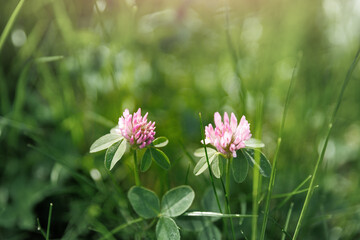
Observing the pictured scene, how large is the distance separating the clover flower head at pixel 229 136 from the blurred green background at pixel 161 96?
0.24 m

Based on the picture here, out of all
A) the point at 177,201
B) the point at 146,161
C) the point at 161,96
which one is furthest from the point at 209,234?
the point at 161,96

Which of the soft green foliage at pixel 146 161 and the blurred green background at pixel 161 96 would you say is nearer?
the soft green foliage at pixel 146 161

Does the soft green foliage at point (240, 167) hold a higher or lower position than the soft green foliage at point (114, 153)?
lower

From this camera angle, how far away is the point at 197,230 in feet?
2.87

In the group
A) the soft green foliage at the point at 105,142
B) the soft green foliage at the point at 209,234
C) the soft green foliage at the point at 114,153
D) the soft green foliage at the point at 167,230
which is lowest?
the soft green foliage at the point at 209,234

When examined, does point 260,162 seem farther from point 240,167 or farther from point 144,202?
point 144,202

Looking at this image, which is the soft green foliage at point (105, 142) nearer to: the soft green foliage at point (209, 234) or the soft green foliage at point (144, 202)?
the soft green foliage at point (144, 202)

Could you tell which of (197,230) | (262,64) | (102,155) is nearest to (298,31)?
(262,64)

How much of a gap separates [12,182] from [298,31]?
1.43 metres

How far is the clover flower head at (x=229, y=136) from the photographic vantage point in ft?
2.38

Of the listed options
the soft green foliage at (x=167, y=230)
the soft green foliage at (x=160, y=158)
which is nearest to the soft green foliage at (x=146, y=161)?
the soft green foliage at (x=160, y=158)

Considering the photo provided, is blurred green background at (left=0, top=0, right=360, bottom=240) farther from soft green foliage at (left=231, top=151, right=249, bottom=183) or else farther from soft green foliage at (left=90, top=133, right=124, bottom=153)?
soft green foliage at (left=231, top=151, right=249, bottom=183)

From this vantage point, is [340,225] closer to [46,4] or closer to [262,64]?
[262,64]

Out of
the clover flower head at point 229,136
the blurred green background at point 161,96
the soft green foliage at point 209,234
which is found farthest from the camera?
the blurred green background at point 161,96
